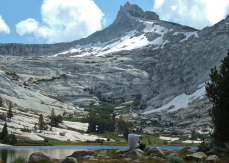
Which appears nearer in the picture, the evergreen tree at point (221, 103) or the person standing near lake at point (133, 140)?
the person standing near lake at point (133, 140)

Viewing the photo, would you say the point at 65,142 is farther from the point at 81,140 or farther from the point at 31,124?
the point at 31,124

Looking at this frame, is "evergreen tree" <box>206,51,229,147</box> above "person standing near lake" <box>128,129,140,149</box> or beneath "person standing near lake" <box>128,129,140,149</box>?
above

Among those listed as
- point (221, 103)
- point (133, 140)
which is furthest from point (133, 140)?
point (221, 103)

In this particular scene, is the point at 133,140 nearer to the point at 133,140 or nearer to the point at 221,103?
the point at 133,140

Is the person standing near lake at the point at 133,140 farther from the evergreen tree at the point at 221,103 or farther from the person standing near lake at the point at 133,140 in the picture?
the evergreen tree at the point at 221,103

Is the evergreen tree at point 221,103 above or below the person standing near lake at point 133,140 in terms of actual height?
above

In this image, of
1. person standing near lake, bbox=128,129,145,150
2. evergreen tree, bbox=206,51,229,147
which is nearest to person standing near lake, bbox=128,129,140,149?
person standing near lake, bbox=128,129,145,150

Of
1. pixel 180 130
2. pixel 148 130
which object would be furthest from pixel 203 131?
pixel 148 130

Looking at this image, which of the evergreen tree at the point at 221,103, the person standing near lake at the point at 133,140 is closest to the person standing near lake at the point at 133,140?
the person standing near lake at the point at 133,140

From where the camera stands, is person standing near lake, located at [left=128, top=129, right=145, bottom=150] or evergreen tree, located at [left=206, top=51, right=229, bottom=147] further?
evergreen tree, located at [left=206, top=51, right=229, bottom=147]

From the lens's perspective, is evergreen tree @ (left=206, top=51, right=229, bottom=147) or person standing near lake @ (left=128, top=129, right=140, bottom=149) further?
evergreen tree @ (left=206, top=51, right=229, bottom=147)

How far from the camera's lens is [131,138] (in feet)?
99.9

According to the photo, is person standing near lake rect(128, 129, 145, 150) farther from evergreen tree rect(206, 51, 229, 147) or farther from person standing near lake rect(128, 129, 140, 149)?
evergreen tree rect(206, 51, 229, 147)

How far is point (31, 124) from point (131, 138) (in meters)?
127
